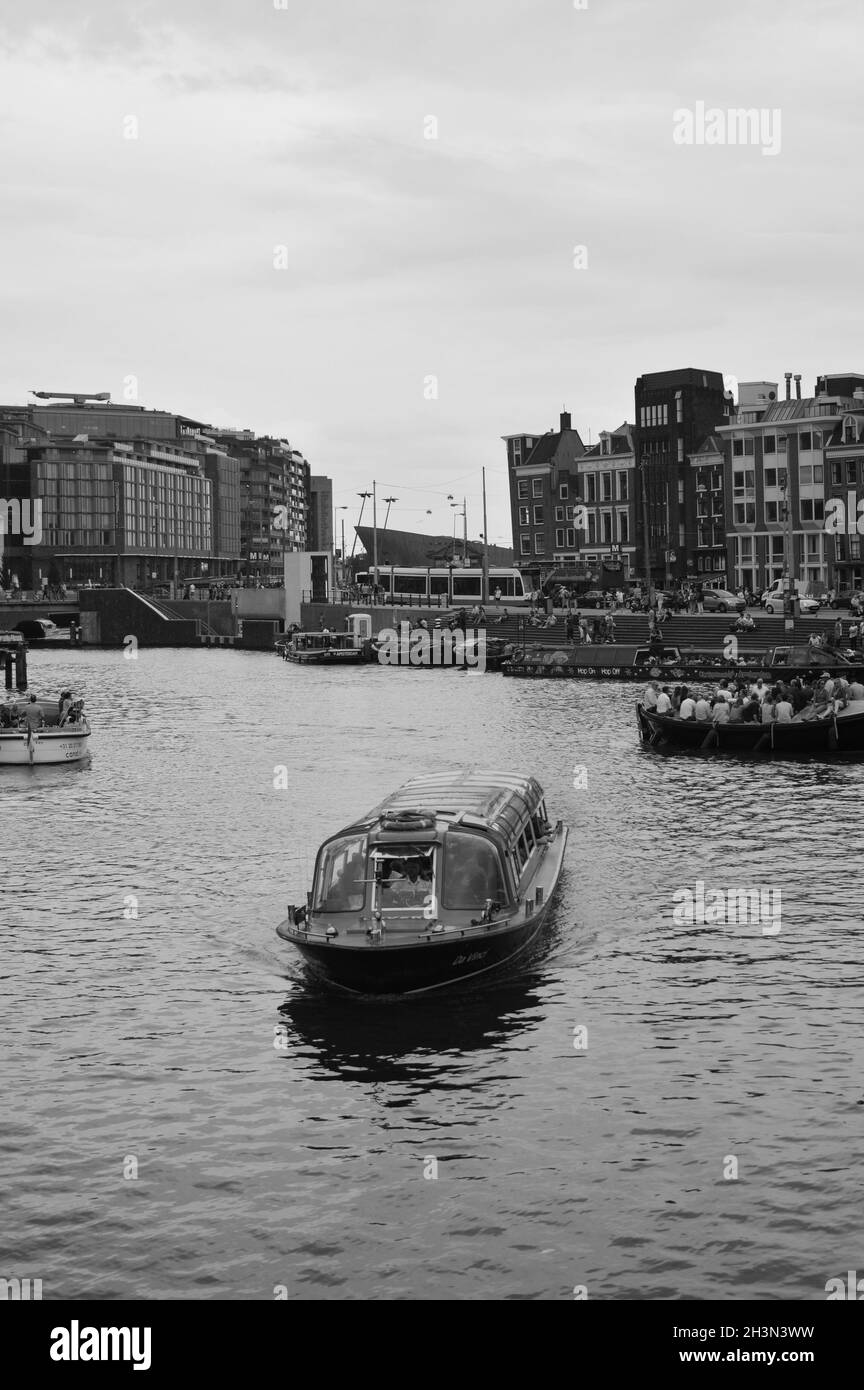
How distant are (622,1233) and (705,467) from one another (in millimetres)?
135030

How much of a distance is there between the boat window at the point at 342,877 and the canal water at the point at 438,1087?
1693 mm

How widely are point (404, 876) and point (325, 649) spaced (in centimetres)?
10449

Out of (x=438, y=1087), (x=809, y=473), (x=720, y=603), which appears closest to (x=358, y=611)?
(x=720, y=603)

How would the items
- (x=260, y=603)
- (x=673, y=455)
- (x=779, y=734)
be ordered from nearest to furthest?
(x=779, y=734), (x=673, y=455), (x=260, y=603)

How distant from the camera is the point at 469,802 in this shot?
3281 centimetres

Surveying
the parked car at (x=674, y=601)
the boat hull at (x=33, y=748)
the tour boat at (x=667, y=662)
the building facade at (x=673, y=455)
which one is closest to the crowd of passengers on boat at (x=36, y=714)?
the boat hull at (x=33, y=748)

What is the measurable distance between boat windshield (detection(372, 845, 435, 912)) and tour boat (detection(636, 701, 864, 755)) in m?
34.8

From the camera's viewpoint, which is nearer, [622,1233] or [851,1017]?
[622,1233]

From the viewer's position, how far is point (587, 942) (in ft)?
107

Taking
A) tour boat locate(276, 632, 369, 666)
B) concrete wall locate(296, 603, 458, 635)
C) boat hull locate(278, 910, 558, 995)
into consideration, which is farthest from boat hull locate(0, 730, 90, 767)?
concrete wall locate(296, 603, 458, 635)

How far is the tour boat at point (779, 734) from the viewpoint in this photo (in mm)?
60719

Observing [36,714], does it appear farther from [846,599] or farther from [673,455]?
[673,455]
